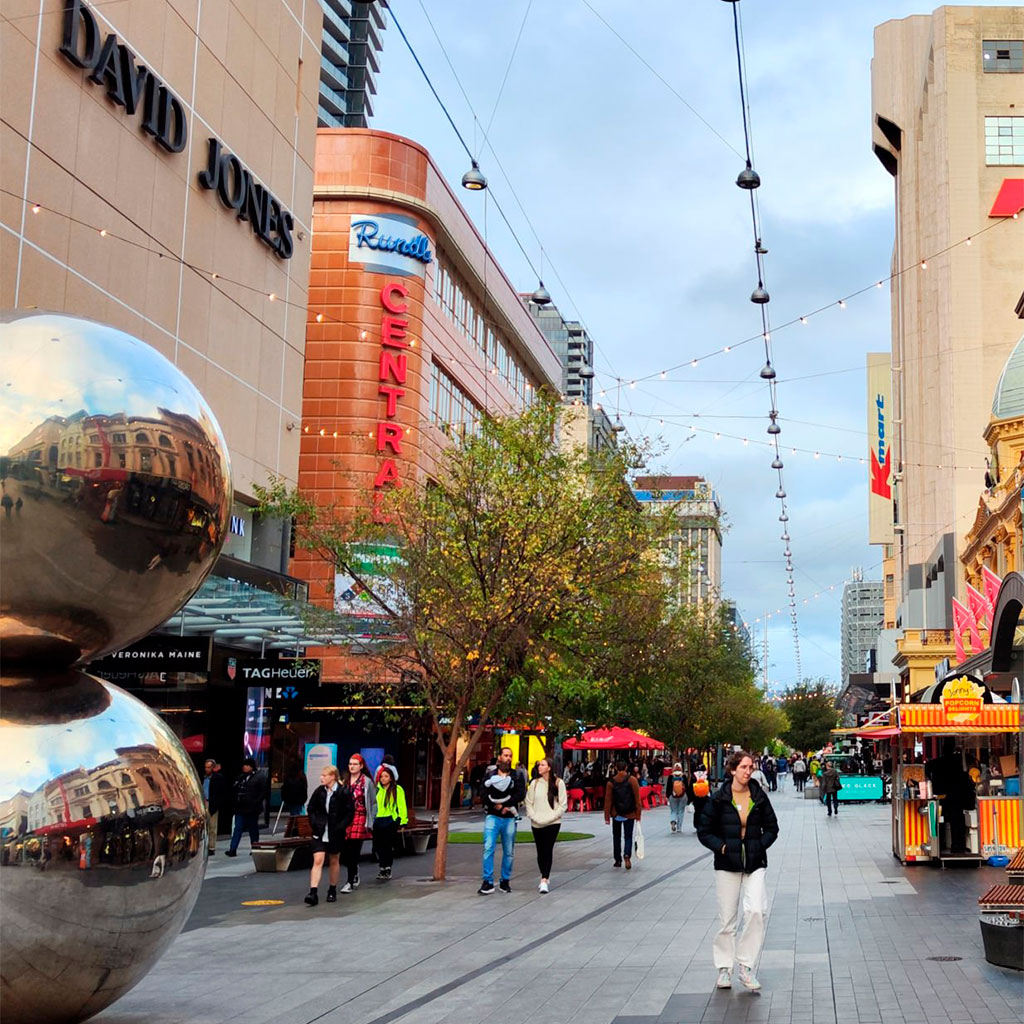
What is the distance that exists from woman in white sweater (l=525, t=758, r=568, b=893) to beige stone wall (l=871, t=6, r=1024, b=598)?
38236 millimetres

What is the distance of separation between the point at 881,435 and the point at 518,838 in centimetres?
5548

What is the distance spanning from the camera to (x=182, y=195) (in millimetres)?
24516

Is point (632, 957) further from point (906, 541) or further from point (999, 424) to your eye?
point (906, 541)

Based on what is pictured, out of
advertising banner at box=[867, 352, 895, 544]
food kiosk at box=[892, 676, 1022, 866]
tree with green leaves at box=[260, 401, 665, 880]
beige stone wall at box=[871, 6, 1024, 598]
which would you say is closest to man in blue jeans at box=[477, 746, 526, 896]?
tree with green leaves at box=[260, 401, 665, 880]

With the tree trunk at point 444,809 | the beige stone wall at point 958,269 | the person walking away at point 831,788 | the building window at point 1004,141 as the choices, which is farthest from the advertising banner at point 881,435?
the tree trunk at point 444,809

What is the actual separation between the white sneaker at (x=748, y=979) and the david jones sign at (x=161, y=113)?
17224 mm

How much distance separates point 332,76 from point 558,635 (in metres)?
108

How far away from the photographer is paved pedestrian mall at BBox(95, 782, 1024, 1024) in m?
8.75

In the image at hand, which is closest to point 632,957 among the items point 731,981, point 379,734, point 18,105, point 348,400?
point 731,981

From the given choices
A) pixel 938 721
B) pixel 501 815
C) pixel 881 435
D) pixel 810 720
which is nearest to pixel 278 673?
pixel 501 815

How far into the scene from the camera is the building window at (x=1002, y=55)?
180 ft

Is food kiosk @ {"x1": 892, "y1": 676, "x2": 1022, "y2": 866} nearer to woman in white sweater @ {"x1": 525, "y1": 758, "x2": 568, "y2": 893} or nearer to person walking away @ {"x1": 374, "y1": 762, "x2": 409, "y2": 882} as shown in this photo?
woman in white sweater @ {"x1": 525, "y1": 758, "x2": 568, "y2": 893}

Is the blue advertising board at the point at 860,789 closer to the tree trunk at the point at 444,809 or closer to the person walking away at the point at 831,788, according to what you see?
the person walking away at the point at 831,788

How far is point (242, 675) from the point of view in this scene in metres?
26.4
